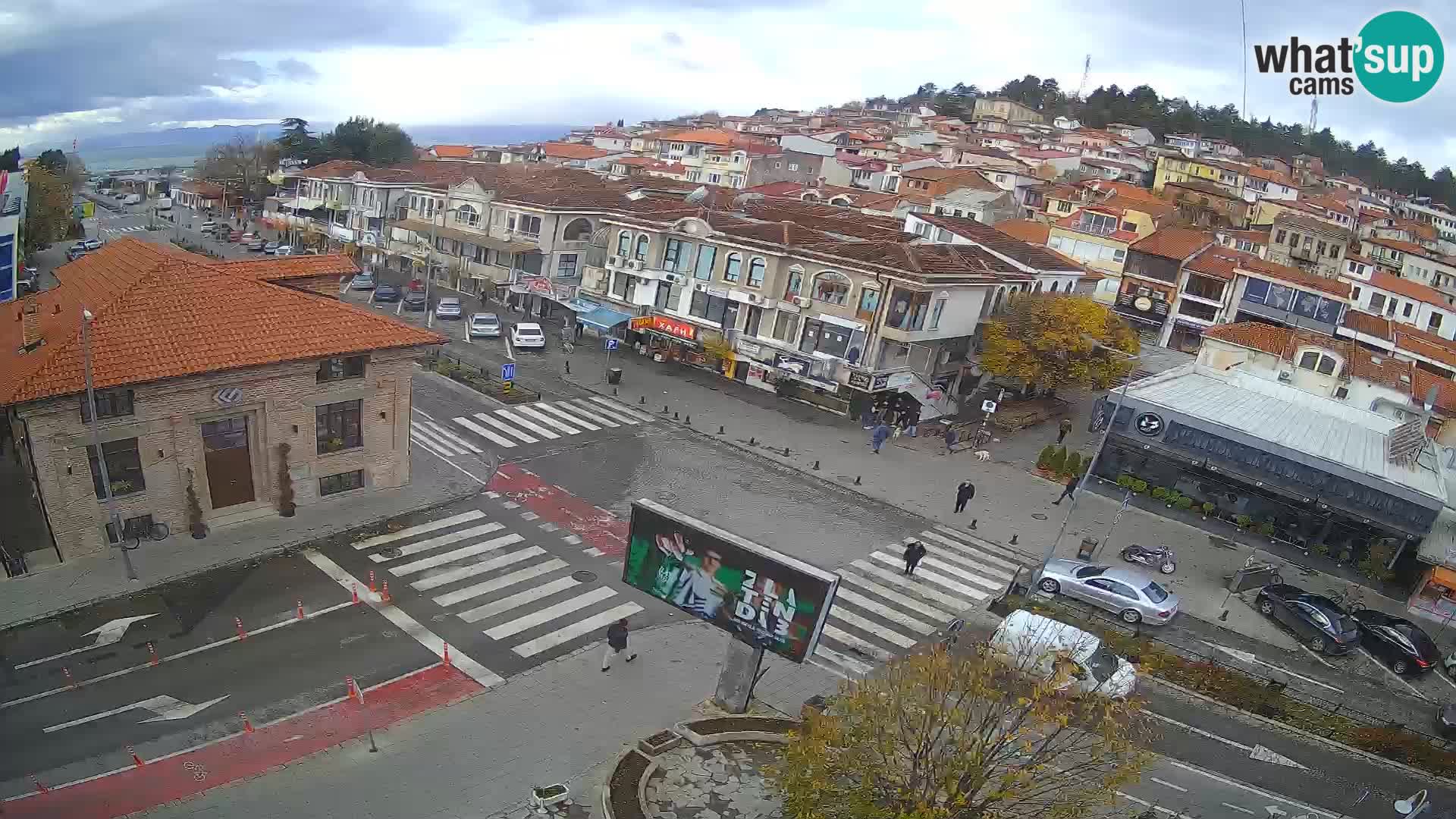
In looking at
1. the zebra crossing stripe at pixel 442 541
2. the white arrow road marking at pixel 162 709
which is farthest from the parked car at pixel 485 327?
the white arrow road marking at pixel 162 709

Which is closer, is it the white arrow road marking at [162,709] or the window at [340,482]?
the white arrow road marking at [162,709]

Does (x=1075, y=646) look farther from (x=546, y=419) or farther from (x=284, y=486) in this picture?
(x=546, y=419)

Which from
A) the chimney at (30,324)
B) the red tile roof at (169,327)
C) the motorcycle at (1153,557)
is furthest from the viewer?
the motorcycle at (1153,557)

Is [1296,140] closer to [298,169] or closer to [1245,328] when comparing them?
[1245,328]

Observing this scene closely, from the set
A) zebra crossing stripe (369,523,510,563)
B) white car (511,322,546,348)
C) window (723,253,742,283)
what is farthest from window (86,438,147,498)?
window (723,253,742,283)

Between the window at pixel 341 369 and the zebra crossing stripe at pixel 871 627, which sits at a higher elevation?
the window at pixel 341 369

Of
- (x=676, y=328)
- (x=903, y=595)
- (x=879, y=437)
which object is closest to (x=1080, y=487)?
(x=879, y=437)

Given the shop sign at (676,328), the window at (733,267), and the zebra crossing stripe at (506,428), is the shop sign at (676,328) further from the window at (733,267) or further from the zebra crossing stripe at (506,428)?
the zebra crossing stripe at (506,428)

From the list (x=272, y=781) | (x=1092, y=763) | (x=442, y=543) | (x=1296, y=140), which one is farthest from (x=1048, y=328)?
(x=1296, y=140)
